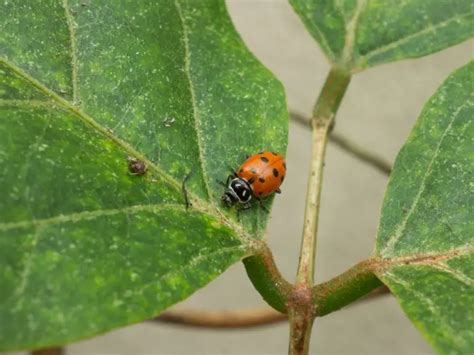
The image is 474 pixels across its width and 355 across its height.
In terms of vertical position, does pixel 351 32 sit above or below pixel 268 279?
above

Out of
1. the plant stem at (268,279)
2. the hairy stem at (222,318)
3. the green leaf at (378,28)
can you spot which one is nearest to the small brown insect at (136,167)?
the plant stem at (268,279)

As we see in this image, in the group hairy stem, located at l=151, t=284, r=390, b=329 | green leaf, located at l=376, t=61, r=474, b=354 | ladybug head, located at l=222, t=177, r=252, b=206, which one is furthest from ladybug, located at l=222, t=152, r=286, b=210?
hairy stem, located at l=151, t=284, r=390, b=329

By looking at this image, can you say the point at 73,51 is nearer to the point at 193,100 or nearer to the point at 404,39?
the point at 193,100

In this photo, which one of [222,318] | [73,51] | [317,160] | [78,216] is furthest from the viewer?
[222,318]

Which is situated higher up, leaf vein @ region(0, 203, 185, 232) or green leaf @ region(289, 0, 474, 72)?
green leaf @ region(289, 0, 474, 72)

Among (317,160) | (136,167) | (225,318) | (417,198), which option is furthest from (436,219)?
(225,318)

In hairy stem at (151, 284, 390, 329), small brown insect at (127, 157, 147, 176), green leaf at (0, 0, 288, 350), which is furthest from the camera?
hairy stem at (151, 284, 390, 329)

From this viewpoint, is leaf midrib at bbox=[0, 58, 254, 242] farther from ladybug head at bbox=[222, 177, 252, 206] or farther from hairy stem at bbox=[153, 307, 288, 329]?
hairy stem at bbox=[153, 307, 288, 329]

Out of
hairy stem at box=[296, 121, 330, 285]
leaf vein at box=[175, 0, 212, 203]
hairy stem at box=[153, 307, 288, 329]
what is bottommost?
hairy stem at box=[153, 307, 288, 329]
